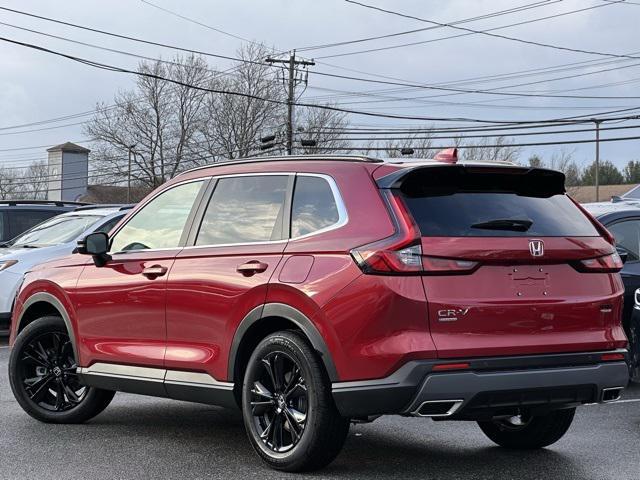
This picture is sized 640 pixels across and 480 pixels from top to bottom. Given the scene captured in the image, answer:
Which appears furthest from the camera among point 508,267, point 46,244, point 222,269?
point 46,244

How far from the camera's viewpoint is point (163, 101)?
2717 inches

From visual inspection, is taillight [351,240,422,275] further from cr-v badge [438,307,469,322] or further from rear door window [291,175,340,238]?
rear door window [291,175,340,238]

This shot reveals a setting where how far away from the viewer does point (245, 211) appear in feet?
18.8

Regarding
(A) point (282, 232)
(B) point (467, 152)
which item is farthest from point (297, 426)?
(B) point (467, 152)

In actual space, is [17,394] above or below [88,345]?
below

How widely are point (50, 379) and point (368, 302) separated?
3308mm

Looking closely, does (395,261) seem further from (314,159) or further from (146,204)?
(146,204)

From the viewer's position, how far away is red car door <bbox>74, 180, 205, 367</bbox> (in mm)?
5969

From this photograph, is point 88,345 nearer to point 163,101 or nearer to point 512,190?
point 512,190

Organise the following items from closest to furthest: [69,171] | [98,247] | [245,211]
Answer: [245,211] < [98,247] < [69,171]

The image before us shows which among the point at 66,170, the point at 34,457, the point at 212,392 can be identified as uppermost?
the point at 66,170

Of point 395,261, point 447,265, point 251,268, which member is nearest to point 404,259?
point 395,261

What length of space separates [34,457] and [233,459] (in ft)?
4.11

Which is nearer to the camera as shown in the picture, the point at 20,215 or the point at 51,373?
the point at 51,373
